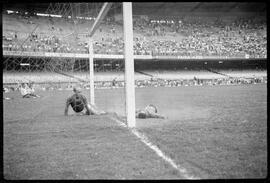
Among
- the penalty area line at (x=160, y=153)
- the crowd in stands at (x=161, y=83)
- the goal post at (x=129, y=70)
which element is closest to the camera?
the penalty area line at (x=160, y=153)

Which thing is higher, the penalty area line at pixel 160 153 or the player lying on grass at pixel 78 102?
the player lying on grass at pixel 78 102

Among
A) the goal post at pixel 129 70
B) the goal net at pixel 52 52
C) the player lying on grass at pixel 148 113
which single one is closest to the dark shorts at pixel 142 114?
the player lying on grass at pixel 148 113

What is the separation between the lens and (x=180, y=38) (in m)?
47.3

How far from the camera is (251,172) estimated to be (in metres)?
3.73

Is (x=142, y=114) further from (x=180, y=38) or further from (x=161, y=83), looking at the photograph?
(x=180, y=38)

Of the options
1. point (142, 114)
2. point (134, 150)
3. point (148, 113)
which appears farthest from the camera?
point (148, 113)

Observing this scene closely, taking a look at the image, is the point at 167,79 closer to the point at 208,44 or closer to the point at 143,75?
the point at 143,75

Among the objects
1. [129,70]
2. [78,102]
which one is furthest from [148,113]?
[78,102]

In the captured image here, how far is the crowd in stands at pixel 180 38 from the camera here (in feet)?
122

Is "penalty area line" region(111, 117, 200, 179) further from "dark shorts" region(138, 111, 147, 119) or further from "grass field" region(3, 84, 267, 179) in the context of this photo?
"dark shorts" region(138, 111, 147, 119)

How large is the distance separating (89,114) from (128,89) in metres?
3.28

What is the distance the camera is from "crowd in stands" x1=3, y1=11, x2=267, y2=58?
3709cm

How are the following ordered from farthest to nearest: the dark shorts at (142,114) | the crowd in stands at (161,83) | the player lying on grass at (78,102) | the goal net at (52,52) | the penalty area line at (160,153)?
1. the crowd in stands at (161,83)
2. the goal net at (52,52)
3. the player lying on grass at (78,102)
4. the dark shorts at (142,114)
5. the penalty area line at (160,153)

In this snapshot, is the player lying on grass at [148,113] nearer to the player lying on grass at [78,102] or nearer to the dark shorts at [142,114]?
the dark shorts at [142,114]
